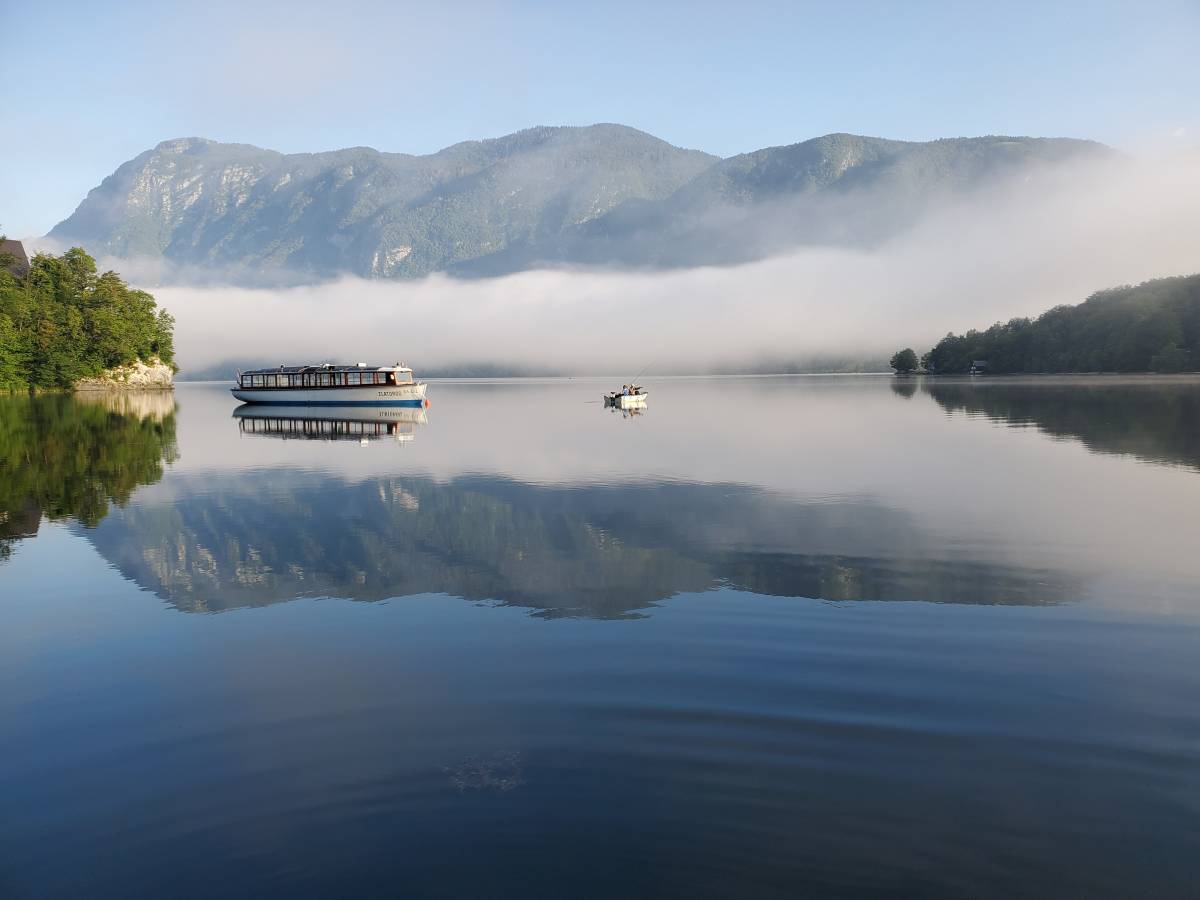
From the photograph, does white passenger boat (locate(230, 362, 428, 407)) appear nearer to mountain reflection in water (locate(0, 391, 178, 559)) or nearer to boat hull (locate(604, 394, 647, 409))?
boat hull (locate(604, 394, 647, 409))

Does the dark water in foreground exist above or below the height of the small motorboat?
below

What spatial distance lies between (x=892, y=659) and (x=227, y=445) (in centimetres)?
5971

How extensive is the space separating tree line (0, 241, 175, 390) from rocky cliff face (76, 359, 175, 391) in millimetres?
2344

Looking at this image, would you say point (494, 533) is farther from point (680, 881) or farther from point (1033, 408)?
point (1033, 408)

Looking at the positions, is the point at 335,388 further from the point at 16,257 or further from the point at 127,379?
the point at 16,257

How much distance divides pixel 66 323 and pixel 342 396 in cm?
7317

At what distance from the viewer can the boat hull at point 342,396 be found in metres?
A: 119

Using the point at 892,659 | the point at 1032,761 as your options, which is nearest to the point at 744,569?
the point at 892,659

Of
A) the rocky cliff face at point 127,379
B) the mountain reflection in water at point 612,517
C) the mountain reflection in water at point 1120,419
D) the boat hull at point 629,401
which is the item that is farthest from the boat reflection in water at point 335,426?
the rocky cliff face at point 127,379

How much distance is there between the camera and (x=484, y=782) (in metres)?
9.84

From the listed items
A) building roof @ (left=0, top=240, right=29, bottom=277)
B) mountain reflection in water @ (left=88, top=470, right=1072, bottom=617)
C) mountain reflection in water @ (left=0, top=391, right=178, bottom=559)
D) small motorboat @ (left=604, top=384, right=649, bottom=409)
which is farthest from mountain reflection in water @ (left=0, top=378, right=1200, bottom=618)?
building roof @ (left=0, top=240, right=29, bottom=277)

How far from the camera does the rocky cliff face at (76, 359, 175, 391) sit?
170m

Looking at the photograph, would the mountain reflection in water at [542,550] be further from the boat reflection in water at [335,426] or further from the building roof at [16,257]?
the building roof at [16,257]

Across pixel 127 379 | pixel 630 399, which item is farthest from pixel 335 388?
pixel 127 379
